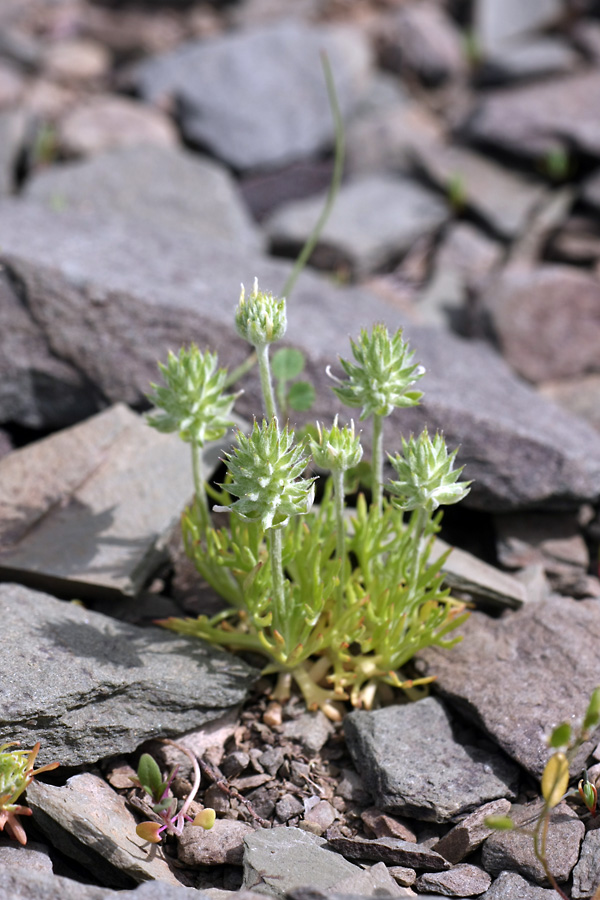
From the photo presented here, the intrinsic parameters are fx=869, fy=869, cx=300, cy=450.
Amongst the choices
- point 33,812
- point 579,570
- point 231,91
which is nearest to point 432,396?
point 579,570

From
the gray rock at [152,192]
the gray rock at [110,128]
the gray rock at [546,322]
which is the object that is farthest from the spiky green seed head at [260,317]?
the gray rock at [110,128]

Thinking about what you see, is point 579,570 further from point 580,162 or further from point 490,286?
point 580,162

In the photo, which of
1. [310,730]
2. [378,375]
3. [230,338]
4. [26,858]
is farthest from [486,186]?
[26,858]

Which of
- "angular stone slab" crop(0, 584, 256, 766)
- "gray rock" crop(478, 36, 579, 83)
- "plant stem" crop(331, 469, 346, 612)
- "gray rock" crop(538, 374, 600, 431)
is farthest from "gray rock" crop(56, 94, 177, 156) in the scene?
"plant stem" crop(331, 469, 346, 612)

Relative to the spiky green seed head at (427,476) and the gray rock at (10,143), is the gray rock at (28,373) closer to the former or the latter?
the spiky green seed head at (427,476)

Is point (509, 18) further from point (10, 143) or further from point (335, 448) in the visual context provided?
point (335, 448)
